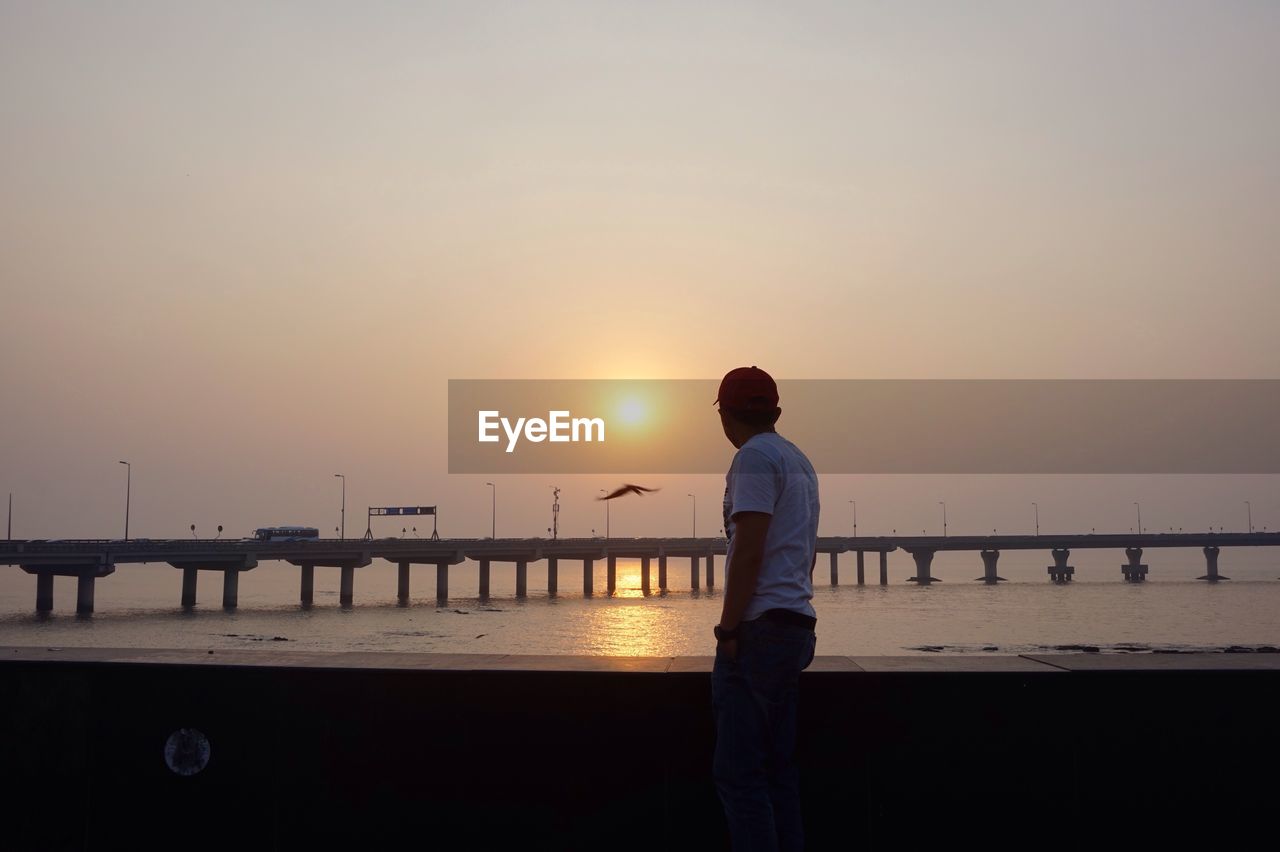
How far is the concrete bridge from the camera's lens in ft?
284

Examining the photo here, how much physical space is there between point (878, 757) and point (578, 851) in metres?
1.37

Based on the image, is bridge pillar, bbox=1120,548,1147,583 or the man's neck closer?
the man's neck

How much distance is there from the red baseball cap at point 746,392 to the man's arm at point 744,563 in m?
0.53

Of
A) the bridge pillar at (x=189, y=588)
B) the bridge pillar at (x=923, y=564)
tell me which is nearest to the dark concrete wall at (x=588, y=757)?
the bridge pillar at (x=189, y=588)

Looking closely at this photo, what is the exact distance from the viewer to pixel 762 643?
3809 mm

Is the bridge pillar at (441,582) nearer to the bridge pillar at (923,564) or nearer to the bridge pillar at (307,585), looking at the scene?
the bridge pillar at (307,585)

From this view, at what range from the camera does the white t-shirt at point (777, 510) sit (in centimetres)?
382

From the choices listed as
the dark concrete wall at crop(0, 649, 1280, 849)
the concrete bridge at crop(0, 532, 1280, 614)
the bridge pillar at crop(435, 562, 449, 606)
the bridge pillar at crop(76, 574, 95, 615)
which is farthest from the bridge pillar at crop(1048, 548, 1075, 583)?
the dark concrete wall at crop(0, 649, 1280, 849)

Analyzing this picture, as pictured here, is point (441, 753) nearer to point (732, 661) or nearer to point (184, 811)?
point (184, 811)

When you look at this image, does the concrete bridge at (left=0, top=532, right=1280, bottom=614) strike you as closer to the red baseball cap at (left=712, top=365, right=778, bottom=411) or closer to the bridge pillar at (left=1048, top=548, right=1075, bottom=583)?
the bridge pillar at (left=1048, top=548, right=1075, bottom=583)

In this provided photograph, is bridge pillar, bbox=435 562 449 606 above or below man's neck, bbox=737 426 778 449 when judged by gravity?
below

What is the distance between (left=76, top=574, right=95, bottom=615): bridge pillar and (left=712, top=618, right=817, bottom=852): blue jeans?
94434 millimetres

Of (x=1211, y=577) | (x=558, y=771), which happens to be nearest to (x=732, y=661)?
(x=558, y=771)

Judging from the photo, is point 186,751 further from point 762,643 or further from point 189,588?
point 189,588
